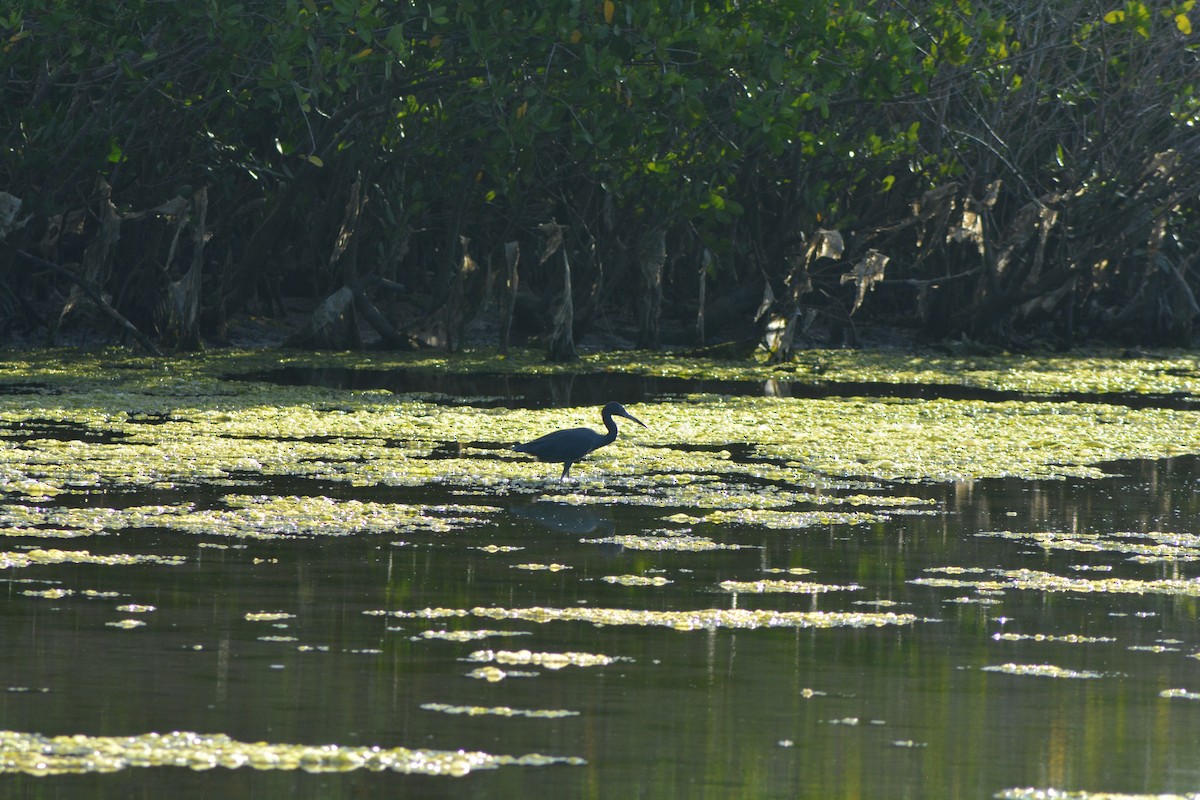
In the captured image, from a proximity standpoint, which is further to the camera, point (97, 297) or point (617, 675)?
point (97, 297)

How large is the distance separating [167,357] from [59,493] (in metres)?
8.08

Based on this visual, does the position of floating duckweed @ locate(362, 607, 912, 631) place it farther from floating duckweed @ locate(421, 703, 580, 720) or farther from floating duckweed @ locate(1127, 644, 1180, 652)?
floating duckweed @ locate(421, 703, 580, 720)

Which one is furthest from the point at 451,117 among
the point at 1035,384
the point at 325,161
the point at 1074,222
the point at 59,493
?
the point at 59,493

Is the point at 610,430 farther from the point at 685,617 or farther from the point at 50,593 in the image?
the point at 50,593

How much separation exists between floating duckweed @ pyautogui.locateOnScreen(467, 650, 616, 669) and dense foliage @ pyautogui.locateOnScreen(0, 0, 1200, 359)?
28.5 feet

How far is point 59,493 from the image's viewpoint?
815 cm

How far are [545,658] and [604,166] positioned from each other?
1250 cm

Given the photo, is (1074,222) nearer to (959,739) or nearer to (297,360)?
(297,360)

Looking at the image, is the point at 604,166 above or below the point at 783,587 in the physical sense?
above

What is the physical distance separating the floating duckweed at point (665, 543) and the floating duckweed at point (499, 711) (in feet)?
8.43

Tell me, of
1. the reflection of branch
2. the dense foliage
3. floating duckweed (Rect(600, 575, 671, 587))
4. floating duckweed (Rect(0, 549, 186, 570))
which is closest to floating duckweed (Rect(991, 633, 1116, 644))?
floating duckweed (Rect(600, 575, 671, 587))

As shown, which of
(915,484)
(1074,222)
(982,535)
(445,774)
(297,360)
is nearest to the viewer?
(445,774)

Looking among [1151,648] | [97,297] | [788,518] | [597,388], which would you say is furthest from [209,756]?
[97,297]

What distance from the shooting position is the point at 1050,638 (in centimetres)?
583
